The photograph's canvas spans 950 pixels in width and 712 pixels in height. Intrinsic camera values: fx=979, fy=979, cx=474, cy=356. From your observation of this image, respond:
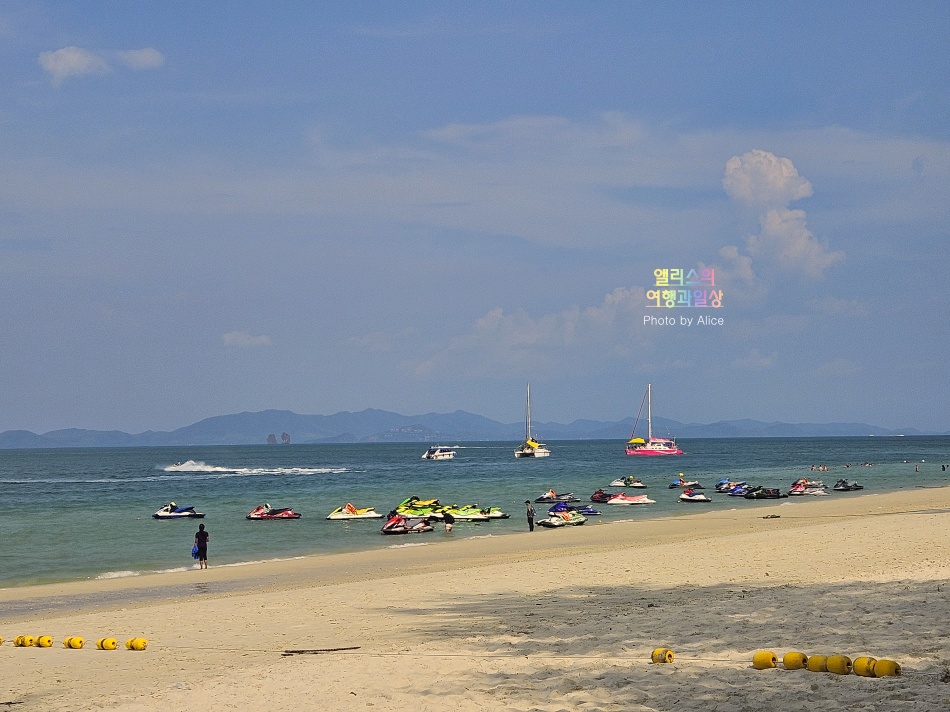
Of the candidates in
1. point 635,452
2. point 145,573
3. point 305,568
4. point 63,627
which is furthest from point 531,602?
point 635,452

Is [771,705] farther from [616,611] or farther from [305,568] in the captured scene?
[305,568]

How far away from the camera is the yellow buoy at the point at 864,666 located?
10.6m

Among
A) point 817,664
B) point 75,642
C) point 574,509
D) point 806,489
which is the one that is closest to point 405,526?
point 574,509

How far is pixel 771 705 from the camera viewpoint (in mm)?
9766

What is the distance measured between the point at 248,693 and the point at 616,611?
24.9 feet

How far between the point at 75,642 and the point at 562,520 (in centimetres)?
3104

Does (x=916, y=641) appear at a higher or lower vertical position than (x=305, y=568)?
higher

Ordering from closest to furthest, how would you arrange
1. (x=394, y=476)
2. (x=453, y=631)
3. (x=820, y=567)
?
(x=453, y=631), (x=820, y=567), (x=394, y=476)

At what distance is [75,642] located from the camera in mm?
16844

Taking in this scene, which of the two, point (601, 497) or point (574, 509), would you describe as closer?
point (574, 509)

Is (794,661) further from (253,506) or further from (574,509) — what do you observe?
(253,506)

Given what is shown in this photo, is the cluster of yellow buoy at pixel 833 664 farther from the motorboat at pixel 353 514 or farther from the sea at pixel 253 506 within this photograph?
the motorboat at pixel 353 514

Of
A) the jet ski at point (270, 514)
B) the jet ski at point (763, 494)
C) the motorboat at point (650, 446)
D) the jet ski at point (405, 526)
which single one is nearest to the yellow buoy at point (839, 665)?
the jet ski at point (405, 526)

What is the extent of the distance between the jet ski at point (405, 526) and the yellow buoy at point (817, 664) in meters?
34.7
